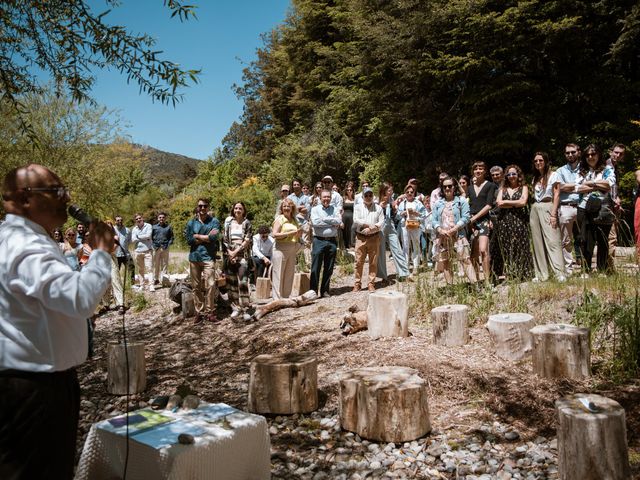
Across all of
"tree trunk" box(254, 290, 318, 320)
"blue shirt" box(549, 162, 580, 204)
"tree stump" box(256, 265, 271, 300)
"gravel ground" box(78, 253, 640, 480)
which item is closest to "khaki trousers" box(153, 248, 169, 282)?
"tree stump" box(256, 265, 271, 300)

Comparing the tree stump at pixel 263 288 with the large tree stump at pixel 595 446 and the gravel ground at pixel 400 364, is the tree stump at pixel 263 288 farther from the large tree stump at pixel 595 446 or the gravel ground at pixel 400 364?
the large tree stump at pixel 595 446

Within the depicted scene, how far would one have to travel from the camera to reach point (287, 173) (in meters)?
29.6

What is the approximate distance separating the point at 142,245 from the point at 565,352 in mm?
11683

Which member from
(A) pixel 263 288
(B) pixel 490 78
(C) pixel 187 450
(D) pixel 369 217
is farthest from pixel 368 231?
(B) pixel 490 78

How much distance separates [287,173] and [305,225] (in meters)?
17.4

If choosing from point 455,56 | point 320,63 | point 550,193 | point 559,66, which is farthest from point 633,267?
point 320,63

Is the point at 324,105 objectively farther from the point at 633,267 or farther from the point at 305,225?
the point at 633,267

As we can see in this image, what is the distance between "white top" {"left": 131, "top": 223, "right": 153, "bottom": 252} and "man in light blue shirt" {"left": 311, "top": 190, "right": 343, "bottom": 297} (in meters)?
6.14

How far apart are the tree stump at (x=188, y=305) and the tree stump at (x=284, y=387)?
555cm

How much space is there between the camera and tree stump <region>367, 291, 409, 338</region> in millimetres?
6445

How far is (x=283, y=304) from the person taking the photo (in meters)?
9.39

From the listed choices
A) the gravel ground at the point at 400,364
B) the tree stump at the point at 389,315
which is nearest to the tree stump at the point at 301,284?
the gravel ground at the point at 400,364

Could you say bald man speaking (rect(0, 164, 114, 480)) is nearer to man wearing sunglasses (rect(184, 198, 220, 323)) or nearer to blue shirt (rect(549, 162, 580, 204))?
blue shirt (rect(549, 162, 580, 204))

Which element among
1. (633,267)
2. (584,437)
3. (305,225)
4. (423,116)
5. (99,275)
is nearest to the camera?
(99,275)
